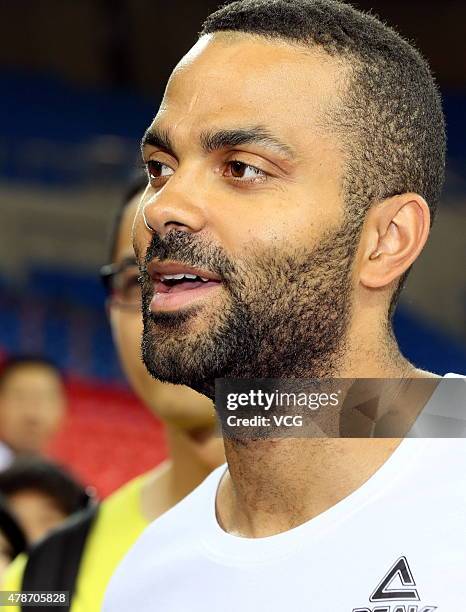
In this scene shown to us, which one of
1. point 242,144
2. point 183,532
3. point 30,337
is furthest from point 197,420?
point 30,337

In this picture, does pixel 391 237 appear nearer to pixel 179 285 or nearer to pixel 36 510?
pixel 179 285

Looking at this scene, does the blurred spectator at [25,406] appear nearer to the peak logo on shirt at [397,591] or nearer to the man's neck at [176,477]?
the man's neck at [176,477]

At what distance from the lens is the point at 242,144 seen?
1541mm

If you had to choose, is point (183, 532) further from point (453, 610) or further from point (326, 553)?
point (453, 610)

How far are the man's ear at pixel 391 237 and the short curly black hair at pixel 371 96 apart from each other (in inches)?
0.7

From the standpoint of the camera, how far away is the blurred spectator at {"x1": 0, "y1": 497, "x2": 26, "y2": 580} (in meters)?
2.77

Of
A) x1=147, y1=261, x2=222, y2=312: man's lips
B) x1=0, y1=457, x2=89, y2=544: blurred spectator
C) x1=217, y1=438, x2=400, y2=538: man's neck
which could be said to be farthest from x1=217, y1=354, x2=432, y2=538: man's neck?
x1=0, y1=457, x2=89, y2=544: blurred spectator

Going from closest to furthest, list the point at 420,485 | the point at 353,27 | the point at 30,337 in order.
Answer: the point at 420,485 < the point at 353,27 < the point at 30,337

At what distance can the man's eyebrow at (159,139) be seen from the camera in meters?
1.62

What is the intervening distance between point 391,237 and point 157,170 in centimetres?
34

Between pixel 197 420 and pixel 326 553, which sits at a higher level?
pixel 197 420

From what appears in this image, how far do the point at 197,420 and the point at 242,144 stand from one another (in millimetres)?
1020

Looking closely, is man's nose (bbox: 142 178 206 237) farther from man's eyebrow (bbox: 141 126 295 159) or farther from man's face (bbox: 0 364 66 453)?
man's face (bbox: 0 364 66 453)

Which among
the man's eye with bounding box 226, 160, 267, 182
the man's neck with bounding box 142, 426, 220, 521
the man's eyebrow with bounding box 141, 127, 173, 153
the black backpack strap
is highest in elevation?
the man's eyebrow with bounding box 141, 127, 173, 153
